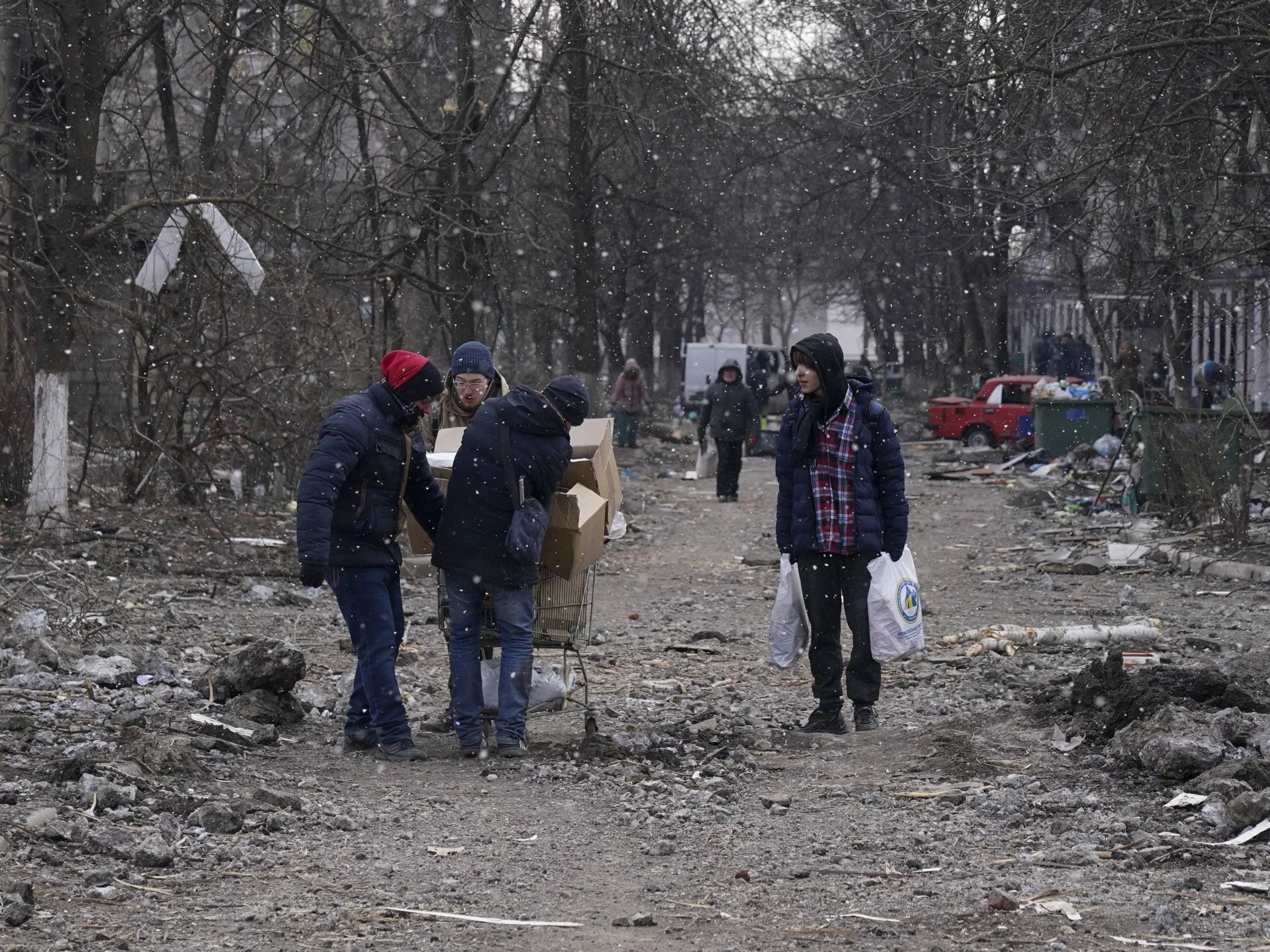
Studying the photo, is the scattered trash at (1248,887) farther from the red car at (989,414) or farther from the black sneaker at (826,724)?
the red car at (989,414)

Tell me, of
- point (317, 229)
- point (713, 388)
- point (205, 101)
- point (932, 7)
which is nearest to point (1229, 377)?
point (713, 388)

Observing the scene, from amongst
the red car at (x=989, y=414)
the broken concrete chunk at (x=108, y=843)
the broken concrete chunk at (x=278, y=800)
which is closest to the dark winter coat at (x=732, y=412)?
the red car at (x=989, y=414)

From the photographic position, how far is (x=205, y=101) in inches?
711

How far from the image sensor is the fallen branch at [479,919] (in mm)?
4430

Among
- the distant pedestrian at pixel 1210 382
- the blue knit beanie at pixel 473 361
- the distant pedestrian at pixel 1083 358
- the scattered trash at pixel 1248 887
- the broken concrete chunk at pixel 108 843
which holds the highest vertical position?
the distant pedestrian at pixel 1083 358

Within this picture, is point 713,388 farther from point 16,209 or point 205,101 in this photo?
point 16,209

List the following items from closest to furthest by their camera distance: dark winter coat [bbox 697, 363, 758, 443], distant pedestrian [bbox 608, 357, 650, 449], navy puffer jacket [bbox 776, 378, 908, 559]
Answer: navy puffer jacket [bbox 776, 378, 908, 559] → dark winter coat [bbox 697, 363, 758, 443] → distant pedestrian [bbox 608, 357, 650, 449]

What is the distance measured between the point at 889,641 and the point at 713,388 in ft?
41.3

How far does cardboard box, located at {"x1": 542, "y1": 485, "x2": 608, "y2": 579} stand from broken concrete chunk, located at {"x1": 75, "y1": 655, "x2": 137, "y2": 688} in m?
2.42

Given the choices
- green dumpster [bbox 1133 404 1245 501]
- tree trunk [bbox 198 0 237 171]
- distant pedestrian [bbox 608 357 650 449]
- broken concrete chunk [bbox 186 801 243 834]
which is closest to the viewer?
broken concrete chunk [bbox 186 801 243 834]

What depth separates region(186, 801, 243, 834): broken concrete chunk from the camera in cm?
534

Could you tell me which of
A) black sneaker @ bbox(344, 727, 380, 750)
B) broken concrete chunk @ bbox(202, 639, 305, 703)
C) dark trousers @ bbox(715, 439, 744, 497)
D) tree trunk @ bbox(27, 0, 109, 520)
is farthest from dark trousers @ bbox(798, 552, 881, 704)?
dark trousers @ bbox(715, 439, 744, 497)

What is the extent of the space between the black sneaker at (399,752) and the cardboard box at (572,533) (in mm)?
945

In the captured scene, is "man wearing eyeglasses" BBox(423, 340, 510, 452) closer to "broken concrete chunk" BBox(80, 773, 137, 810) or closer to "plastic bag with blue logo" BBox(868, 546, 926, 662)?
"plastic bag with blue logo" BBox(868, 546, 926, 662)
